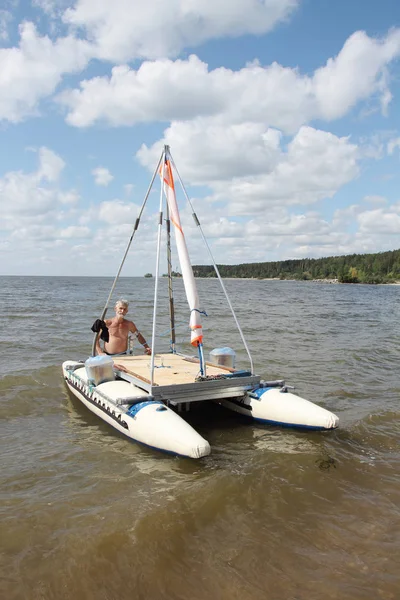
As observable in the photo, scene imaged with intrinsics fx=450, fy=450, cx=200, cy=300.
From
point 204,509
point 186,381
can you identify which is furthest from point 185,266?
point 204,509

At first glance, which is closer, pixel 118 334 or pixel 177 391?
pixel 177 391

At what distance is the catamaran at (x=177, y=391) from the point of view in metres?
7.02

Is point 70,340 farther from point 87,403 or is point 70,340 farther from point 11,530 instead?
point 11,530

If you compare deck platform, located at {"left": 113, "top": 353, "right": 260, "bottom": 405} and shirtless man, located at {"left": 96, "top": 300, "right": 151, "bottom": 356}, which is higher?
shirtless man, located at {"left": 96, "top": 300, "right": 151, "bottom": 356}

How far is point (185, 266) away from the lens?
8.71 m

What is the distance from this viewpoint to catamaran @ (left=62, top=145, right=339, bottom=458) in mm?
7020

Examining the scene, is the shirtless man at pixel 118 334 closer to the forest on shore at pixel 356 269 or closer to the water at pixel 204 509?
the water at pixel 204 509

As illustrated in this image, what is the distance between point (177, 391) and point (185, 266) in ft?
7.90

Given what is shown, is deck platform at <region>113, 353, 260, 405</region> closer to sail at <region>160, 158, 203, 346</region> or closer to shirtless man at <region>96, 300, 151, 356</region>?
→ sail at <region>160, 158, 203, 346</region>

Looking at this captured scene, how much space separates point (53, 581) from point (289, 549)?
2395 mm

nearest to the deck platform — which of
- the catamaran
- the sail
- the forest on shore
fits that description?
the catamaran

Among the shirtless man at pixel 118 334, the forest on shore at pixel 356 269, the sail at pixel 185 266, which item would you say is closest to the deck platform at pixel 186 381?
the sail at pixel 185 266

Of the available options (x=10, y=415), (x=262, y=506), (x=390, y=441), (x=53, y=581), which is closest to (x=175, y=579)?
(x=53, y=581)

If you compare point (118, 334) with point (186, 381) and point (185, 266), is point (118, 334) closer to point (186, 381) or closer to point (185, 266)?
point (185, 266)
